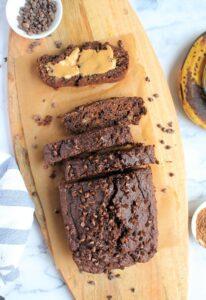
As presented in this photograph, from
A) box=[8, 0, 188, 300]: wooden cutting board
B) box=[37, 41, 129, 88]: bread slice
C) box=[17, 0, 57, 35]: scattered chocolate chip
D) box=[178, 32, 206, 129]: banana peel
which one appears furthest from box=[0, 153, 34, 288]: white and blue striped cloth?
box=[178, 32, 206, 129]: banana peel

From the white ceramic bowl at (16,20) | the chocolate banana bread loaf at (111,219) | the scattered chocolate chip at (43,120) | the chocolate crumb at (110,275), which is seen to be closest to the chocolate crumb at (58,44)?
the white ceramic bowl at (16,20)

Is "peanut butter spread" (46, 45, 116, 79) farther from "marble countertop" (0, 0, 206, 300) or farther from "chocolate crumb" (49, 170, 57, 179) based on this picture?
"chocolate crumb" (49, 170, 57, 179)

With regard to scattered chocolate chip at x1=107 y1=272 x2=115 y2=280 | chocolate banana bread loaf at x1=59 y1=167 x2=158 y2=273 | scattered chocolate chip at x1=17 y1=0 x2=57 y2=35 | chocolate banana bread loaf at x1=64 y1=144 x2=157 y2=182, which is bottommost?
scattered chocolate chip at x1=107 y1=272 x2=115 y2=280

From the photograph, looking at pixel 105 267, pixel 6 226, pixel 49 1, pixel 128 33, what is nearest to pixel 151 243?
pixel 105 267

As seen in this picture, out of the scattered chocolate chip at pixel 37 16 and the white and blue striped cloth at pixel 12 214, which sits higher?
the scattered chocolate chip at pixel 37 16

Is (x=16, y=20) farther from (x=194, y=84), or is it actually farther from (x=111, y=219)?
(x=111, y=219)

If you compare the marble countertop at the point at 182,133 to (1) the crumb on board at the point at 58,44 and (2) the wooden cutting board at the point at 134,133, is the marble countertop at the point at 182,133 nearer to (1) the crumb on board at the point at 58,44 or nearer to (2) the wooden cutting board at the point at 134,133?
(2) the wooden cutting board at the point at 134,133
